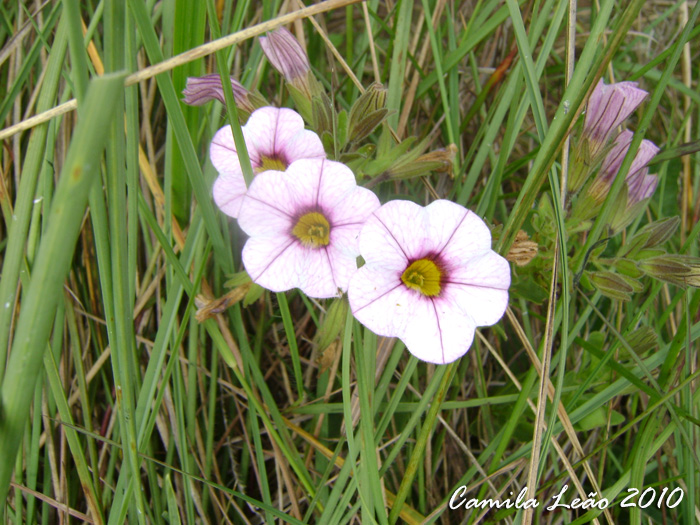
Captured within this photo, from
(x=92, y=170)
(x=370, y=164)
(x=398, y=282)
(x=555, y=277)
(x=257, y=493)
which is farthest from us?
(x=257, y=493)

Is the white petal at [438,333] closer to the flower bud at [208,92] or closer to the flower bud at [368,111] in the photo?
the flower bud at [368,111]

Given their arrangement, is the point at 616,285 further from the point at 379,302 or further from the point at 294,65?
the point at 294,65

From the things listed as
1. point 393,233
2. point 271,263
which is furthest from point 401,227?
point 271,263

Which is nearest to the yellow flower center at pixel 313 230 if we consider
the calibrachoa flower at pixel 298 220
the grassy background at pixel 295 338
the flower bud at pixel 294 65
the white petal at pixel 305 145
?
the calibrachoa flower at pixel 298 220

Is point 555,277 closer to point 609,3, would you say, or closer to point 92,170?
point 609,3

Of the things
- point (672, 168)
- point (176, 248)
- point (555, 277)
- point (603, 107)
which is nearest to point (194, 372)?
point (176, 248)

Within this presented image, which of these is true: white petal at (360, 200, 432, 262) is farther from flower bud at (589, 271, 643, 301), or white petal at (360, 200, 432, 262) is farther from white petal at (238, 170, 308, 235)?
flower bud at (589, 271, 643, 301)

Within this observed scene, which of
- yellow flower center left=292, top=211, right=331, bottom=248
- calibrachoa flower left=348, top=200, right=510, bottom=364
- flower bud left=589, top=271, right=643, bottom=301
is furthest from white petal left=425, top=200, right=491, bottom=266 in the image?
flower bud left=589, top=271, right=643, bottom=301
